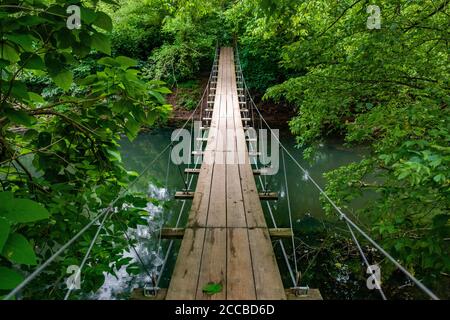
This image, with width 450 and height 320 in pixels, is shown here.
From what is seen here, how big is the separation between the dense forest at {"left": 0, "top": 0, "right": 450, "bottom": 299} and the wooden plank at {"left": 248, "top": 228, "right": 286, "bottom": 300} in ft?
1.64

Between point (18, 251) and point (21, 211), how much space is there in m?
0.07

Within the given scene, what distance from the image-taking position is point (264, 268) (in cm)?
147

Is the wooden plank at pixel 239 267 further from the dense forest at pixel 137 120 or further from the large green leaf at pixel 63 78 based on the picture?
the large green leaf at pixel 63 78

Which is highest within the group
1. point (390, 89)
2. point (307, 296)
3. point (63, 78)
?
point (390, 89)

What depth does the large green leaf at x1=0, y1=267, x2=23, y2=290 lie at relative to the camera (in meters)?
0.64

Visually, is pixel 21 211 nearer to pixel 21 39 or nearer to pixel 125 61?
pixel 21 39

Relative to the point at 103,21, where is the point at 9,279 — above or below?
below

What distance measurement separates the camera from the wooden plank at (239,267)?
50.7 inches

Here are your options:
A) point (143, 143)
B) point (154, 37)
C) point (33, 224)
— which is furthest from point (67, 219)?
point (154, 37)

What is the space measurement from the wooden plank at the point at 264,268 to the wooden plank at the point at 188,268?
0.24m

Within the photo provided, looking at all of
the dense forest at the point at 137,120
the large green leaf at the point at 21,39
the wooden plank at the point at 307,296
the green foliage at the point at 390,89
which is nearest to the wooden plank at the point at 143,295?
the dense forest at the point at 137,120

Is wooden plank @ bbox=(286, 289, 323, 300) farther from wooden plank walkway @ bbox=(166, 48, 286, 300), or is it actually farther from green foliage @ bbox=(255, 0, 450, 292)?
green foliage @ bbox=(255, 0, 450, 292)

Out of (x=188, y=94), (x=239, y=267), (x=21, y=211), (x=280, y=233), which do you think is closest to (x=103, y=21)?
(x=21, y=211)
